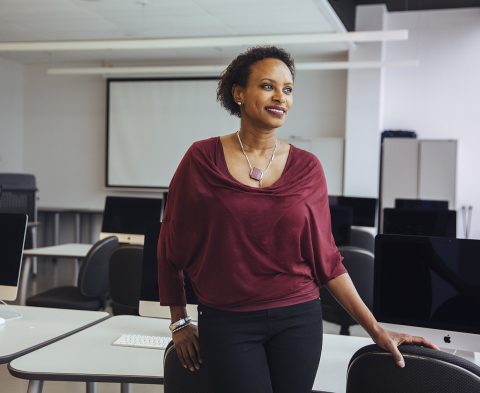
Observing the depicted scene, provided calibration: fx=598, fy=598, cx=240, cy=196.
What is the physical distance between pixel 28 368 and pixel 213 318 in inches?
37.3

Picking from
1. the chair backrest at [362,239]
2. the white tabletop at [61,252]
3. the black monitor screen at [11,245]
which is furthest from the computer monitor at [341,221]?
the black monitor screen at [11,245]

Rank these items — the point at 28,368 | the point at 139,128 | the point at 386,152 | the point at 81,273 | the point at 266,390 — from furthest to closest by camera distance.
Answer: the point at 139,128
the point at 386,152
the point at 81,273
the point at 28,368
the point at 266,390

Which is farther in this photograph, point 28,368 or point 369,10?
point 369,10

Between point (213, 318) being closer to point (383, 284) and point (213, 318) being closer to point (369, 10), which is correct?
point (383, 284)

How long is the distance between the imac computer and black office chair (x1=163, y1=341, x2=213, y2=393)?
4.36 ft

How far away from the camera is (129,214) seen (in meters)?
5.46

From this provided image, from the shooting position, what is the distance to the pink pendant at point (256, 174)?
154cm

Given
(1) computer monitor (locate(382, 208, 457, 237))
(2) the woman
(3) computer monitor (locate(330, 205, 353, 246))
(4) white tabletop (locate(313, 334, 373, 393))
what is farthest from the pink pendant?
(3) computer monitor (locate(330, 205, 353, 246))

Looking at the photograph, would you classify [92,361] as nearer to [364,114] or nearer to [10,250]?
[10,250]

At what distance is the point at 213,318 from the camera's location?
1.49 metres

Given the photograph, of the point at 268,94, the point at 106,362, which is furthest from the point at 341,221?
the point at 268,94

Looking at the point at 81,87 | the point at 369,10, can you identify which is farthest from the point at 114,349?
the point at 81,87

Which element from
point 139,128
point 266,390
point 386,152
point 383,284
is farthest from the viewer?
point 139,128

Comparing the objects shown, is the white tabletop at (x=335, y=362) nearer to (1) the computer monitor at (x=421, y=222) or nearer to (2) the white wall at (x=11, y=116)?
(1) the computer monitor at (x=421, y=222)
